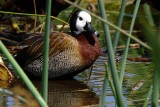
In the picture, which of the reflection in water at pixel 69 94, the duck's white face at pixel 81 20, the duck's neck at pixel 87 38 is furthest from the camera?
the duck's white face at pixel 81 20

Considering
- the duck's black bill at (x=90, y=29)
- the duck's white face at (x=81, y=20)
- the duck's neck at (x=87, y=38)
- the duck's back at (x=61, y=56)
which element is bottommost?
the duck's back at (x=61, y=56)

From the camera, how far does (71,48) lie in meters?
6.73

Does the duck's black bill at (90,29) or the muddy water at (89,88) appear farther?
the duck's black bill at (90,29)

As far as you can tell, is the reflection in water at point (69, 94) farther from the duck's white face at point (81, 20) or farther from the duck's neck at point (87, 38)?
the duck's white face at point (81, 20)

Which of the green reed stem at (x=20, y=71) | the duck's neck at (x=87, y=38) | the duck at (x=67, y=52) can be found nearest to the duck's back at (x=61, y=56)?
the duck at (x=67, y=52)

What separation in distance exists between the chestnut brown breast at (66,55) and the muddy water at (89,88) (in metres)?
0.14

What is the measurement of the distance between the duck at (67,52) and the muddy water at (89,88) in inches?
6.1

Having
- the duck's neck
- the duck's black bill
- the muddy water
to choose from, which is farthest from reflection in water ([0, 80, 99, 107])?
the duck's black bill

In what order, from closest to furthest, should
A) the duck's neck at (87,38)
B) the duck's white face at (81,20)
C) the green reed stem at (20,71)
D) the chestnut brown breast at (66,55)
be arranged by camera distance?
the green reed stem at (20,71), the chestnut brown breast at (66,55), the duck's neck at (87,38), the duck's white face at (81,20)

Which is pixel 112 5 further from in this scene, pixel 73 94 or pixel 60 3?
pixel 73 94

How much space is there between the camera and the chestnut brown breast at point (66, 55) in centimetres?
670

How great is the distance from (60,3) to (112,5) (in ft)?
10.3

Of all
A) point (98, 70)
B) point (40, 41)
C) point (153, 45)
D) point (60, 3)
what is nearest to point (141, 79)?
point (98, 70)

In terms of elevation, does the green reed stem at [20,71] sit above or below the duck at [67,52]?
below
